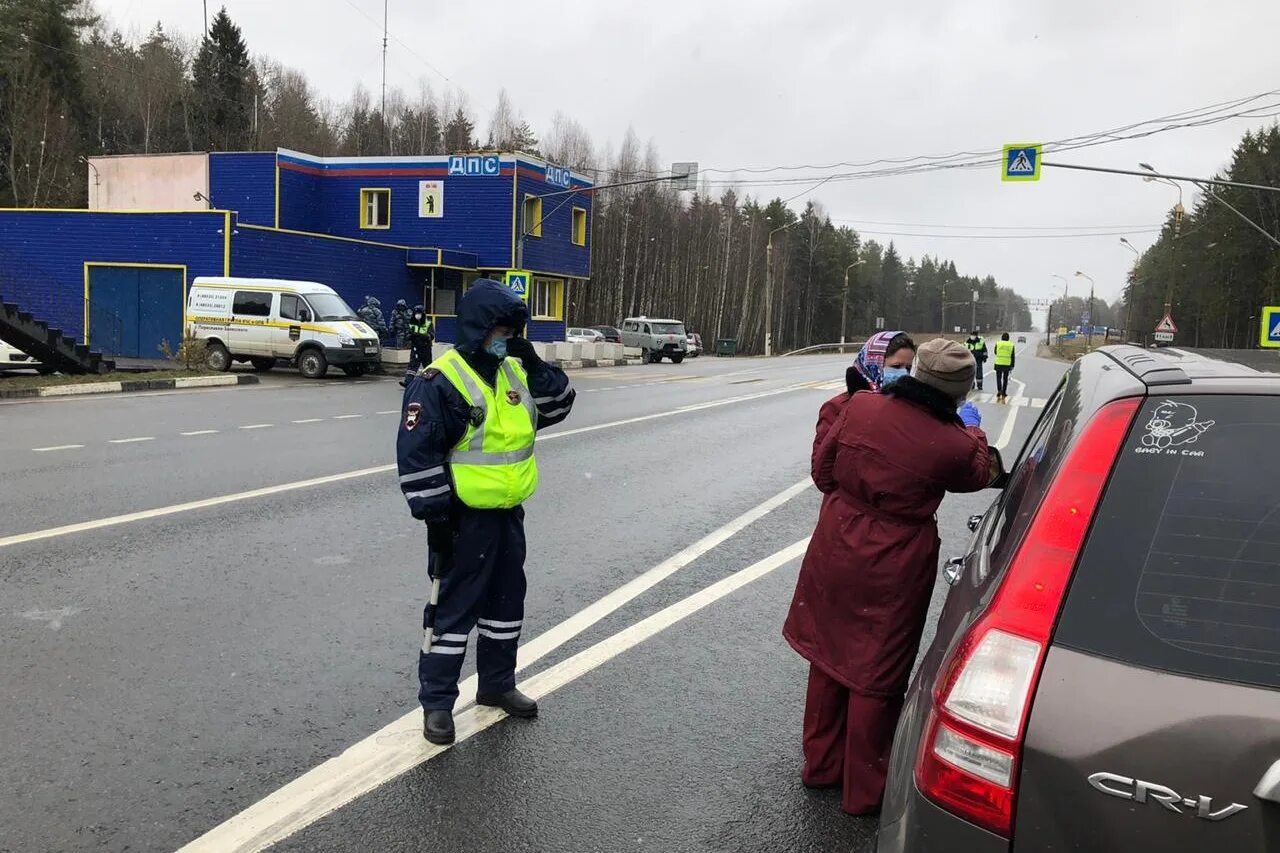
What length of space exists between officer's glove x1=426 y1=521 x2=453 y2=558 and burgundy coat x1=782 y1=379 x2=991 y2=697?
1.40 meters

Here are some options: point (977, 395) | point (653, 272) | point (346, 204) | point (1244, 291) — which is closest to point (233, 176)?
point (346, 204)

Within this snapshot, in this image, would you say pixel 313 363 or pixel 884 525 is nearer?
pixel 884 525

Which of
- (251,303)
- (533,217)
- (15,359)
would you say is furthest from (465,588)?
(533,217)

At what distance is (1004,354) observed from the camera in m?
23.8

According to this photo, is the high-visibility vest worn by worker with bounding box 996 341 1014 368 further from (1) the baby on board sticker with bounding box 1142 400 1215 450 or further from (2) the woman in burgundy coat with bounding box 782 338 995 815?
(1) the baby on board sticker with bounding box 1142 400 1215 450

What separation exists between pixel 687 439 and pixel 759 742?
9.50 m

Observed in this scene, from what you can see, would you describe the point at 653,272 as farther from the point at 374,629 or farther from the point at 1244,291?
the point at 374,629

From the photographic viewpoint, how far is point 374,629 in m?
4.93

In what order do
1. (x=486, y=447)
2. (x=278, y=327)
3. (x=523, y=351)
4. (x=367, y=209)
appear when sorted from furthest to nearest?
(x=367, y=209)
(x=278, y=327)
(x=523, y=351)
(x=486, y=447)

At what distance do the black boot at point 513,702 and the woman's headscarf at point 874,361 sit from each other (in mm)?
1963

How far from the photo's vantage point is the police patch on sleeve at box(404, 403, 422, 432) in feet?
11.8

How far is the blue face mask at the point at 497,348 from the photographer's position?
3.79 meters

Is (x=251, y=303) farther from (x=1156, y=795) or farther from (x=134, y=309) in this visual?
(x=1156, y=795)

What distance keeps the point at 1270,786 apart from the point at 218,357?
25288mm
